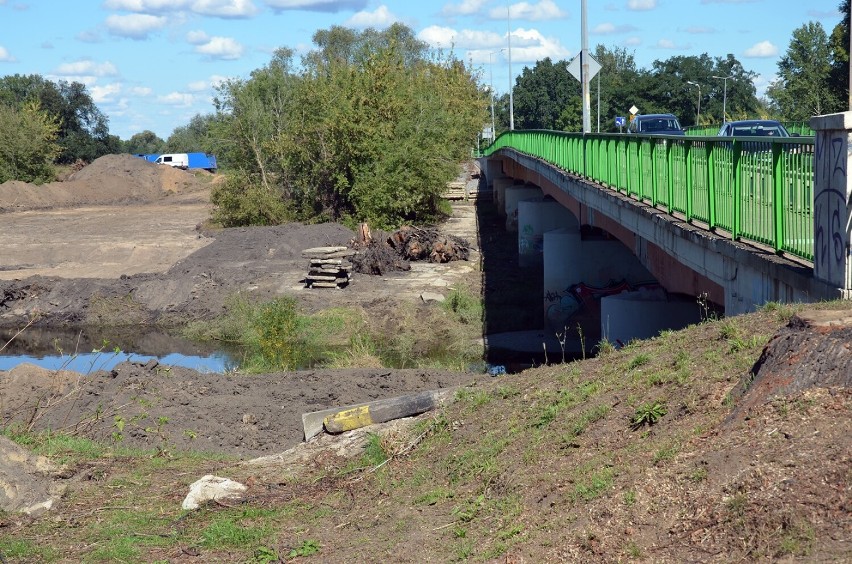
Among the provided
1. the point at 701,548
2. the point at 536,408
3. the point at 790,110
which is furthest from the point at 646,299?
the point at 790,110

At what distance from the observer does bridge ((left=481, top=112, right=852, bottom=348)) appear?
339 inches

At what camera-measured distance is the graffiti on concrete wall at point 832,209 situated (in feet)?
27.1

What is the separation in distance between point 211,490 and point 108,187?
258 feet

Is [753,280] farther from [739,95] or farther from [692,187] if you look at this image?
[739,95]

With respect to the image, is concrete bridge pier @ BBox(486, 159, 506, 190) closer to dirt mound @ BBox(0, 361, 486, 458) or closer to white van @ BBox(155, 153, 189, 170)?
dirt mound @ BBox(0, 361, 486, 458)

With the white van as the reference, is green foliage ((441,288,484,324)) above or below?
below

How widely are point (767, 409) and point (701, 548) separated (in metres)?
1.28

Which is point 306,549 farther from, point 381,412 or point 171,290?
point 171,290

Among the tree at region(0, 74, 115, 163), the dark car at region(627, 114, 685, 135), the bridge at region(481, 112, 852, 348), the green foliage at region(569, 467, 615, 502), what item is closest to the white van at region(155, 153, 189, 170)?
the tree at region(0, 74, 115, 163)

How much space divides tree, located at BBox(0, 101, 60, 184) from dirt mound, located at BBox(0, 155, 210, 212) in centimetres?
231

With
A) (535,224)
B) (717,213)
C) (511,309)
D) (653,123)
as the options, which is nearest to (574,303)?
(511,309)

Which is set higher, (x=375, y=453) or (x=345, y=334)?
(x=375, y=453)

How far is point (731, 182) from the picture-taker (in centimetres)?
1152

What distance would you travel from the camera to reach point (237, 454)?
44.7ft
